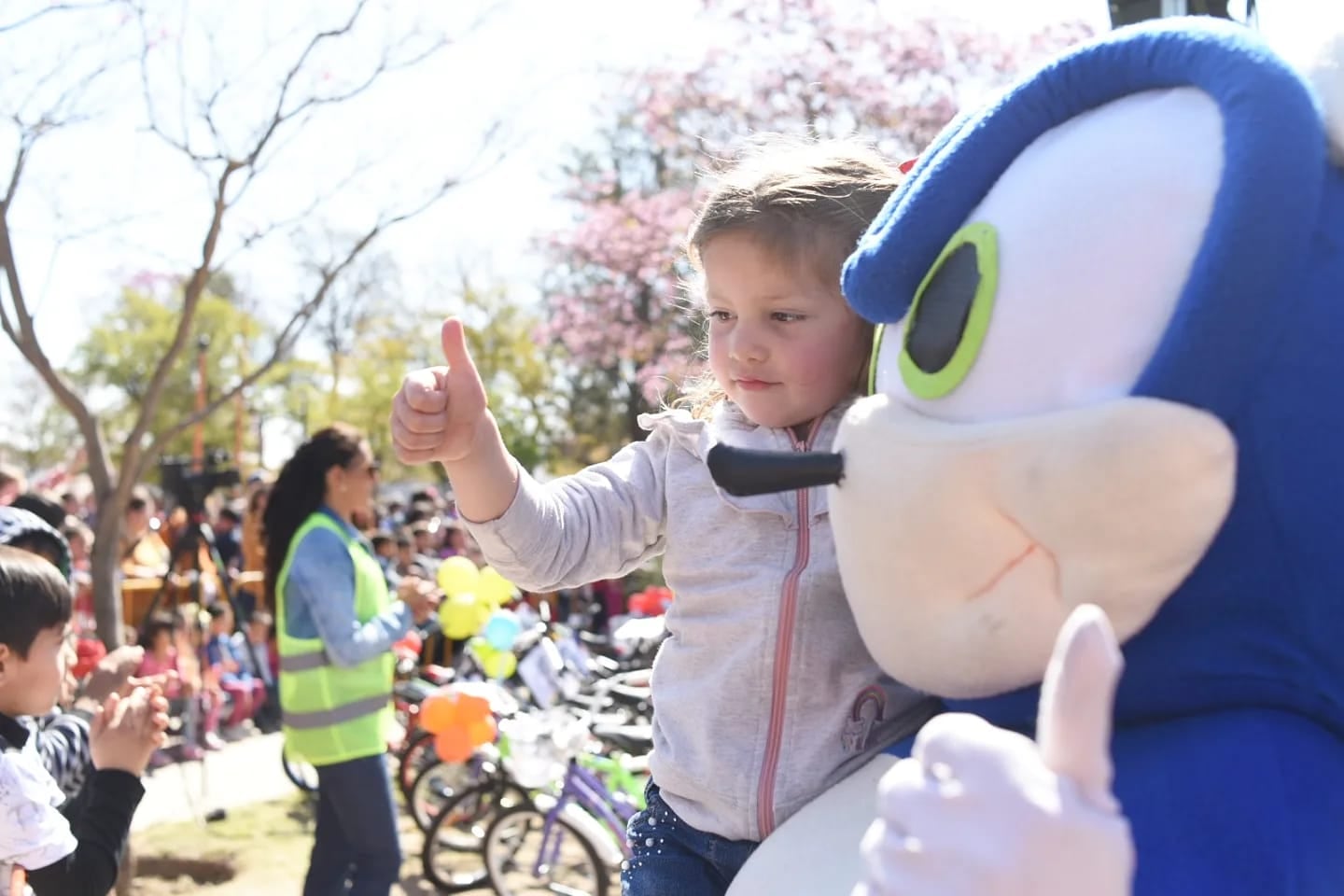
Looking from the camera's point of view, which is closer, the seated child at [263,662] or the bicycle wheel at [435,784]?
the bicycle wheel at [435,784]

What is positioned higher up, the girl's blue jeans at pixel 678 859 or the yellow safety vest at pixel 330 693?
the girl's blue jeans at pixel 678 859

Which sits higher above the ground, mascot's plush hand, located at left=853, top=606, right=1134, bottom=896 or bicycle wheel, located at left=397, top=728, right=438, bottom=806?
mascot's plush hand, located at left=853, top=606, right=1134, bottom=896

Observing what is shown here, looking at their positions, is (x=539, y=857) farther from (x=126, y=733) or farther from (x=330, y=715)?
(x=126, y=733)

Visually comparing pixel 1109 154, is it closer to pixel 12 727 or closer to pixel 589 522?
pixel 589 522

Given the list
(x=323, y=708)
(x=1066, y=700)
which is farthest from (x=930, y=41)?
(x=1066, y=700)

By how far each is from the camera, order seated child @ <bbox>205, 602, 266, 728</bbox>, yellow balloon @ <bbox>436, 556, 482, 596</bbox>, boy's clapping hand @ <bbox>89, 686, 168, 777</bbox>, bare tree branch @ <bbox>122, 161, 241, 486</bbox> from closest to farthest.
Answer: boy's clapping hand @ <bbox>89, 686, 168, 777</bbox>
bare tree branch @ <bbox>122, 161, 241, 486</bbox>
yellow balloon @ <bbox>436, 556, 482, 596</bbox>
seated child @ <bbox>205, 602, 266, 728</bbox>

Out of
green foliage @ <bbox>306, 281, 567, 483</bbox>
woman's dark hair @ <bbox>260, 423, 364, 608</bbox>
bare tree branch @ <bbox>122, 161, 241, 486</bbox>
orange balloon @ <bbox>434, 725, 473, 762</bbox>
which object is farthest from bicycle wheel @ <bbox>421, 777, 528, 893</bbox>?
green foliage @ <bbox>306, 281, 567, 483</bbox>

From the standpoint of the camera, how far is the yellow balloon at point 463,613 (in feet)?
20.6

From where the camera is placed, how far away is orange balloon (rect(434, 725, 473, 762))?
5383 millimetres

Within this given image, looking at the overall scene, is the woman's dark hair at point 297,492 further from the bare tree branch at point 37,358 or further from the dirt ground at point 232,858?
the dirt ground at point 232,858

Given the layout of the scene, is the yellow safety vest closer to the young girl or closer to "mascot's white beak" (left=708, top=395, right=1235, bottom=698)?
the young girl

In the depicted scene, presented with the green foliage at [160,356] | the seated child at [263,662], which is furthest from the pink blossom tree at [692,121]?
the green foliage at [160,356]

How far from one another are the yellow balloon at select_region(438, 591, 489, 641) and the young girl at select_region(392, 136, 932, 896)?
473 centimetres

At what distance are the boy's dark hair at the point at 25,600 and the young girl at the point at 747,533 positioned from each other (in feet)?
3.88
